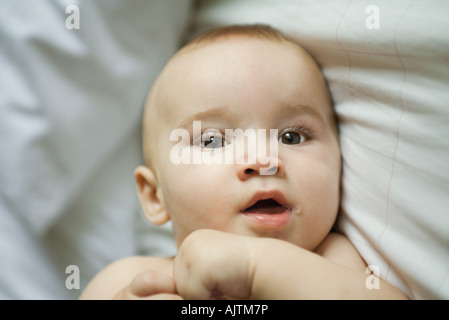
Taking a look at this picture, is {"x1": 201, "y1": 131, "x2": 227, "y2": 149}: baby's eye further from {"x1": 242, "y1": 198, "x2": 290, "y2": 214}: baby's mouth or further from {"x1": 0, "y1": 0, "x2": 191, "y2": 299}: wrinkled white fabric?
{"x1": 0, "y1": 0, "x2": 191, "y2": 299}: wrinkled white fabric

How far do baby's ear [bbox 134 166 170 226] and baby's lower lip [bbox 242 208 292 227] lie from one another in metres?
0.25

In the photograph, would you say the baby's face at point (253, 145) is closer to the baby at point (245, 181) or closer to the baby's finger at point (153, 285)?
the baby at point (245, 181)

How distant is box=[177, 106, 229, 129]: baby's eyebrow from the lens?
2.77ft

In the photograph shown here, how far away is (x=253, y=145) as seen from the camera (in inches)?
31.8

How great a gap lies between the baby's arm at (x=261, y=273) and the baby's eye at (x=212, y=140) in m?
0.21

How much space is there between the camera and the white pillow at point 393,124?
0.69m

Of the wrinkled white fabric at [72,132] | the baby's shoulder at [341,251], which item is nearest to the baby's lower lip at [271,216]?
the baby's shoulder at [341,251]

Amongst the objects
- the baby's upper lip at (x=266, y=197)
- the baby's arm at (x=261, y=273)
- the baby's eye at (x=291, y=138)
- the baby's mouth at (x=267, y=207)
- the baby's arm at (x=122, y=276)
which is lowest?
the baby's arm at (x=122, y=276)

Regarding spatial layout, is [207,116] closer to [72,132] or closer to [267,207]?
[267,207]

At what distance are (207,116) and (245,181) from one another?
0.16 metres

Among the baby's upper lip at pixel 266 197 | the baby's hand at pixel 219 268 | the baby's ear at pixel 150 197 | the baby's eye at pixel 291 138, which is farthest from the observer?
the baby's ear at pixel 150 197

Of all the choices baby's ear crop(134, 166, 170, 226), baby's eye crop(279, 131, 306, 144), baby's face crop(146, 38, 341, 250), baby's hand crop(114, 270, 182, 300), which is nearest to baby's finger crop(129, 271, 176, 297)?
baby's hand crop(114, 270, 182, 300)

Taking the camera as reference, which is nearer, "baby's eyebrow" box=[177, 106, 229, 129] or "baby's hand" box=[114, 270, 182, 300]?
"baby's hand" box=[114, 270, 182, 300]

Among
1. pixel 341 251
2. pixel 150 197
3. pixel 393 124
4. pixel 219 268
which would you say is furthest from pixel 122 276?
pixel 393 124
